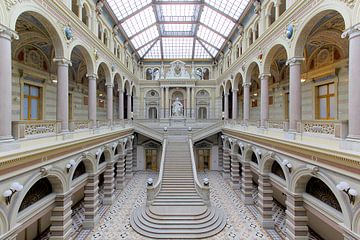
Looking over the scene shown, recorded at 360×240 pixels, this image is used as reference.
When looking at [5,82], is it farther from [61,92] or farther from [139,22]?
[139,22]

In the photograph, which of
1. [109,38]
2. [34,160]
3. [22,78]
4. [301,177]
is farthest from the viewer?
[109,38]

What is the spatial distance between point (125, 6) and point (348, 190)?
67.8 feet

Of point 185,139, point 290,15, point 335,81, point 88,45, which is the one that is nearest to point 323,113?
point 335,81

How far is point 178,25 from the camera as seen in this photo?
26.1 metres

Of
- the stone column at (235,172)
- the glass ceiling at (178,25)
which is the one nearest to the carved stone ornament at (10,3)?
the glass ceiling at (178,25)

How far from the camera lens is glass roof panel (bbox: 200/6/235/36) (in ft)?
70.9

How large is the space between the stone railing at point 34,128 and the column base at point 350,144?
34.8ft

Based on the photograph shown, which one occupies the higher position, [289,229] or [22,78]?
[22,78]

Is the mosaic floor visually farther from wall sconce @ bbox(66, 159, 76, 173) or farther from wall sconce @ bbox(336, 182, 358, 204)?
wall sconce @ bbox(336, 182, 358, 204)

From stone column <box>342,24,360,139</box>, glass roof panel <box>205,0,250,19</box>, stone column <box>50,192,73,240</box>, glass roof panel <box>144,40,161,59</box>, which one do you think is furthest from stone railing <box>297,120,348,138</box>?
glass roof panel <box>144,40,161,59</box>

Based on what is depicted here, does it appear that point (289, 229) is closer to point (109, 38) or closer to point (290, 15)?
point (290, 15)

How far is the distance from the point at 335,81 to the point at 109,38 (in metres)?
16.9

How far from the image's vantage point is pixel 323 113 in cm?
1369

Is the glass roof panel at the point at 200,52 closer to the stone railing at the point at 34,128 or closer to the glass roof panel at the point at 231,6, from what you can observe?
the glass roof panel at the point at 231,6
